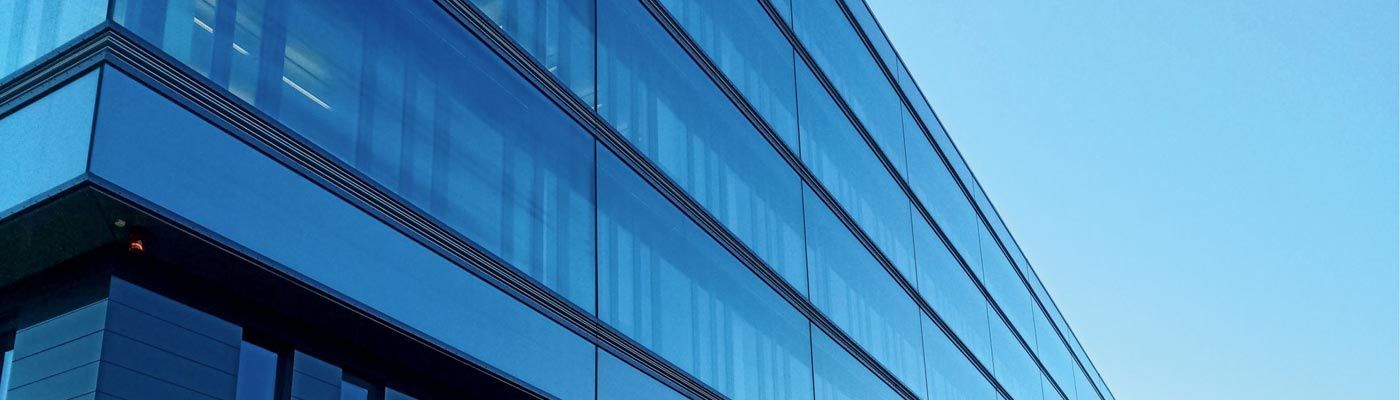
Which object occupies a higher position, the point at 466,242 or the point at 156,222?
the point at 466,242

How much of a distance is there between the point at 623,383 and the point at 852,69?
54.3 ft

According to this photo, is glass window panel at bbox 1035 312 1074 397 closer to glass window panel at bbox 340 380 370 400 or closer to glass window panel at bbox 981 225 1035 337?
glass window panel at bbox 981 225 1035 337

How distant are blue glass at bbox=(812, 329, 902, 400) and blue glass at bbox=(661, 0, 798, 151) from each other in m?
3.88

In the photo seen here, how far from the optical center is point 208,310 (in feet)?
38.3

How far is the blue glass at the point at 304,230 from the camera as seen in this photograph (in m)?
10.8

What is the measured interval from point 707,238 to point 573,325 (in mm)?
5228

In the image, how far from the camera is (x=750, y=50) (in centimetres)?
2575

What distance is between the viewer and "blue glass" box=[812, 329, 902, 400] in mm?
25000

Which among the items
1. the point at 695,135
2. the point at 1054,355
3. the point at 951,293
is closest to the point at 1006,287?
the point at 1054,355

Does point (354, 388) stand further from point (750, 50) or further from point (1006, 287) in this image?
point (1006, 287)

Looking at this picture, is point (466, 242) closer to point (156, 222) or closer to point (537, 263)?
point (537, 263)

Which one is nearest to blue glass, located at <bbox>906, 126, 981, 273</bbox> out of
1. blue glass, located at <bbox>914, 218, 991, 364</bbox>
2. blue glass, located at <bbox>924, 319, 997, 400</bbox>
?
blue glass, located at <bbox>914, 218, 991, 364</bbox>

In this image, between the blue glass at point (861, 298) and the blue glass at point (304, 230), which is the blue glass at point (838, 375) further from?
the blue glass at point (304, 230)

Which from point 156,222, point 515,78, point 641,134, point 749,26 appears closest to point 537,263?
point 515,78
